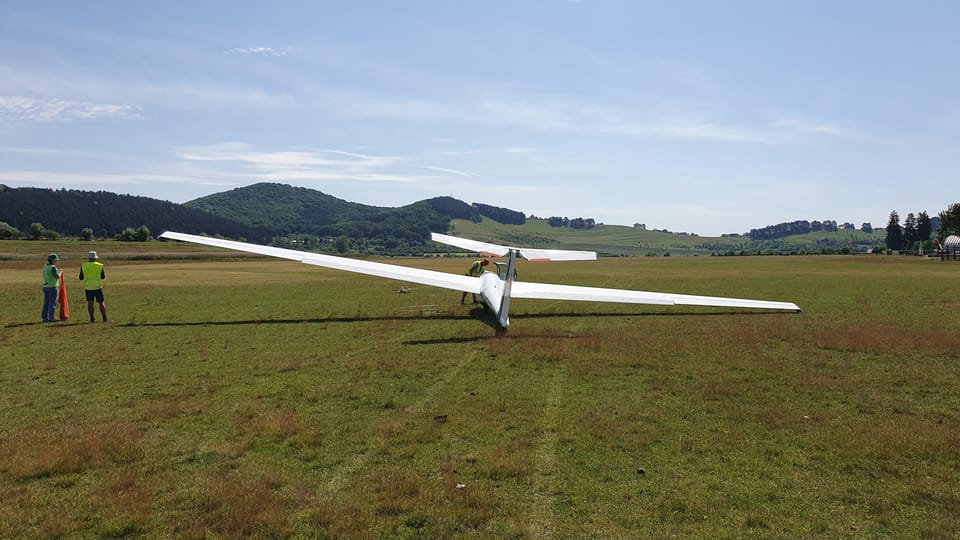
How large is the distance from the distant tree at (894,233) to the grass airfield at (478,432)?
5948 inches

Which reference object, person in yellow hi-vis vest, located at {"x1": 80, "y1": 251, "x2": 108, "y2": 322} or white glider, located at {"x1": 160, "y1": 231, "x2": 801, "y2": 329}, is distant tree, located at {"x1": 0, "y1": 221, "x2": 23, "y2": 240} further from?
white glider, located at {"x1": 160, "y1": 231, "x2": 801, "y2": 329}

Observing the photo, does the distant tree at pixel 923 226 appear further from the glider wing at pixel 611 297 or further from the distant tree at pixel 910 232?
the glider wing at pixel 611 297

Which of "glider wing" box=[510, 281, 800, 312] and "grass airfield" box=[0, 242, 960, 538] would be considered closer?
"grass airfield" box=[0, 242, 960, 538]

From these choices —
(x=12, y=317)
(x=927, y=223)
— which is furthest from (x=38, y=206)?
(x=927, y=223)

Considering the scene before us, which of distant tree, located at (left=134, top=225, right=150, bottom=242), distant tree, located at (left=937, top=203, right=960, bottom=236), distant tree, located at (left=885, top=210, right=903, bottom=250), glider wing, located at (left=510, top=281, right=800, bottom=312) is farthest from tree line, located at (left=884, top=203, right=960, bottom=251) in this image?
distant tree, located at (left=134, top=225, right=150, bottom=242)

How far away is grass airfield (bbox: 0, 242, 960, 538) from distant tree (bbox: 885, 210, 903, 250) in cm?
15107

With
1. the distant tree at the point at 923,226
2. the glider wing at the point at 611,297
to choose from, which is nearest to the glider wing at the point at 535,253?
the glider wing at the point at 611,297

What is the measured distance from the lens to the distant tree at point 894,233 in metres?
138

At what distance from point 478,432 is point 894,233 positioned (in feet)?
543

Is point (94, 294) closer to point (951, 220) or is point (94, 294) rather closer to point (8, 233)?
point (951, 220)

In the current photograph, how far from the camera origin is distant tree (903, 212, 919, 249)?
136125mm

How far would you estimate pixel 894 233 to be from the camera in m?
139

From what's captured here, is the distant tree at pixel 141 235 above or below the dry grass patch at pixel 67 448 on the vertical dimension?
above

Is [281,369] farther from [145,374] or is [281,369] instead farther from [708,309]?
[708,309]
